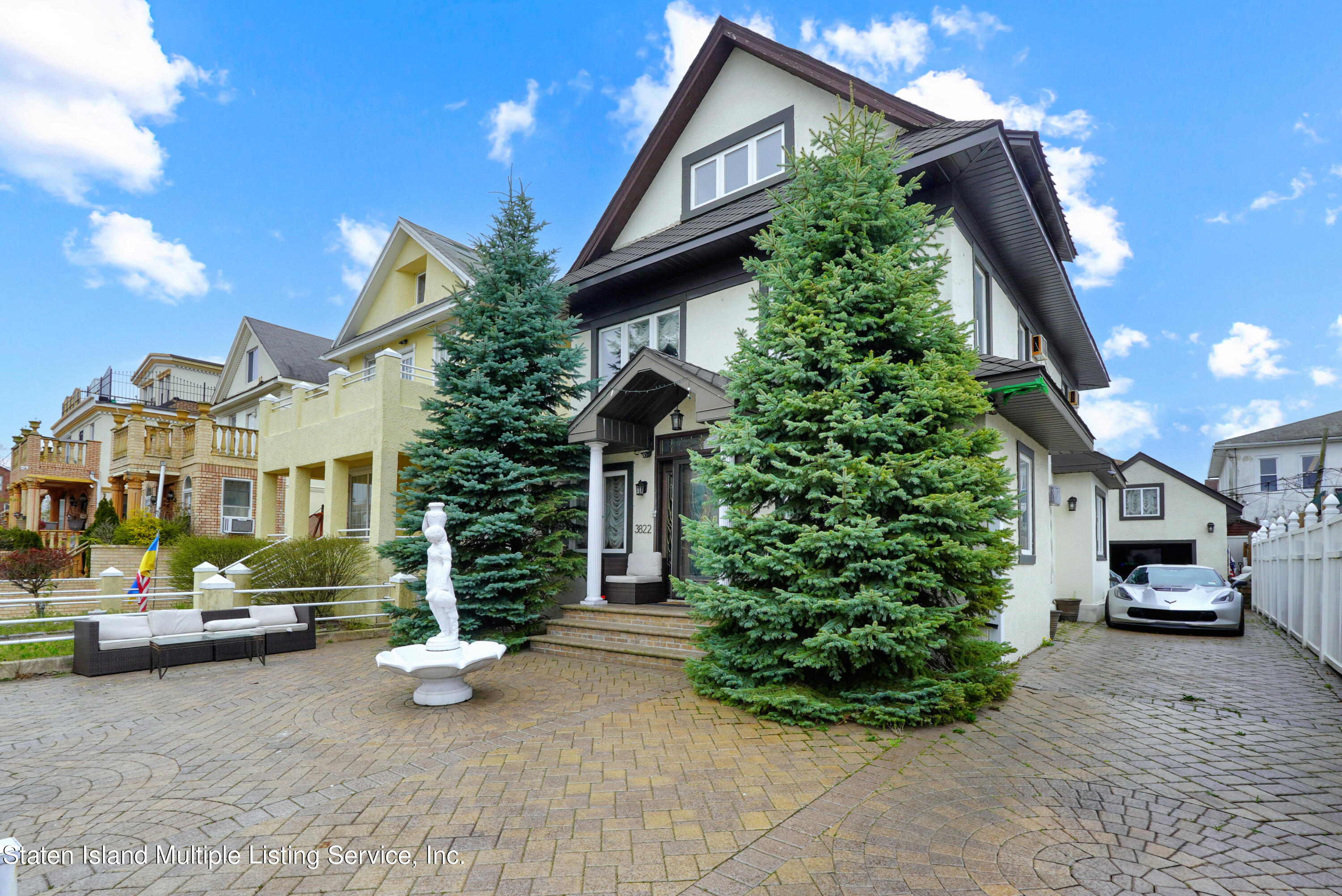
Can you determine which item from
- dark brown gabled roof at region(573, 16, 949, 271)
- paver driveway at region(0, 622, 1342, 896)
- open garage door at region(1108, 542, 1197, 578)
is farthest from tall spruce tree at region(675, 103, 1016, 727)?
open garage door at region(1108, 542, 1197, 578)

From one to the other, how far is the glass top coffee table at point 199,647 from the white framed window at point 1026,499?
1063 centimetres

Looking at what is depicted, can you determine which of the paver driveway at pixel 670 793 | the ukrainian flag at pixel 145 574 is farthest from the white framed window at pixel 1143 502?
the ukrainian flag at pixel 145 574

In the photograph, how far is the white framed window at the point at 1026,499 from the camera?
9.74 meters

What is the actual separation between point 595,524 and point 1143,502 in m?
25.4

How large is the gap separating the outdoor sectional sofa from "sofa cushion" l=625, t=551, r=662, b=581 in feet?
15.5

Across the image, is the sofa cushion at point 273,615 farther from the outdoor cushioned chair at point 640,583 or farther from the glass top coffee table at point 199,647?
the outdoor cushioned chair at point 640,583

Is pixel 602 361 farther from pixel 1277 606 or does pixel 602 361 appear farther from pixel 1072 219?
pixel 1277 606

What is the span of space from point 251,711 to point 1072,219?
13974 millimetres

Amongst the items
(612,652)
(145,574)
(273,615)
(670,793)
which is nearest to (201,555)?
(145,574)

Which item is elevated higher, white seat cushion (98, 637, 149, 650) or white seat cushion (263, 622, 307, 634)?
white seat cushion (98, 637, 149, 650)

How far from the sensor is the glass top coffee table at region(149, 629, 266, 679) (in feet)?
28.7

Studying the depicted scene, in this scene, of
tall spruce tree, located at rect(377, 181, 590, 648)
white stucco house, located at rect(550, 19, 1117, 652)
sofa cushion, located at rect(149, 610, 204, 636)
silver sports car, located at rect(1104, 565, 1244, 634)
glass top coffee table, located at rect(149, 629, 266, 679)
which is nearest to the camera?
glass top coffee table, located at rect(149, 629, 266, 679)

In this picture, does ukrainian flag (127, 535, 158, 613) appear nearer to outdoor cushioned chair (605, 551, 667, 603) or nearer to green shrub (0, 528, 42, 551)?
outdoor cushioned chair (605, 551, 667, 603)

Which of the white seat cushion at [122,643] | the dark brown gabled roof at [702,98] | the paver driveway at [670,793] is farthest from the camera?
the dark brown gabled roof at [702,98]
